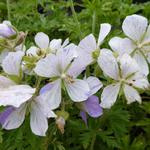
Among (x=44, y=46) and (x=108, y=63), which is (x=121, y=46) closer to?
(x=108, y=63)

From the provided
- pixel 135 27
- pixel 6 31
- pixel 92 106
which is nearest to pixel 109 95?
pixel 92 106

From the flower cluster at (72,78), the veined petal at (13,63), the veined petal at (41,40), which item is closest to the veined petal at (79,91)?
Answer: the flower cluster at (72,78)

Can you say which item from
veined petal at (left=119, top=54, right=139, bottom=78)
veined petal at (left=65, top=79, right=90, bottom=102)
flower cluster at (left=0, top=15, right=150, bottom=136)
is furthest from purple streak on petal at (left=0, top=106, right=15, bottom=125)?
veined petal at (left=119, top=54, right=139, bottom=78)

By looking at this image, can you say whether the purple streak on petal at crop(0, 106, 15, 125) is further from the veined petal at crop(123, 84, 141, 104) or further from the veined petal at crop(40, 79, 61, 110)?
the veined petal at crop(123, 84, 141, 104)

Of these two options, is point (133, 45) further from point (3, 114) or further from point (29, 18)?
point (29, 18)

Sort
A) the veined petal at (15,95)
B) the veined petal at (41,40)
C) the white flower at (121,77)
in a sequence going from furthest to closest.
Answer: the veined petal at (41,40) < the white flower at (121,77) < the veined petal at (15,95)

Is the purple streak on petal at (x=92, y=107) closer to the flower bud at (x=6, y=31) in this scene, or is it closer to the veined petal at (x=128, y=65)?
the veined petal at (x=128, y=65)

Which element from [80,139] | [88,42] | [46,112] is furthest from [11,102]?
[80,139]
